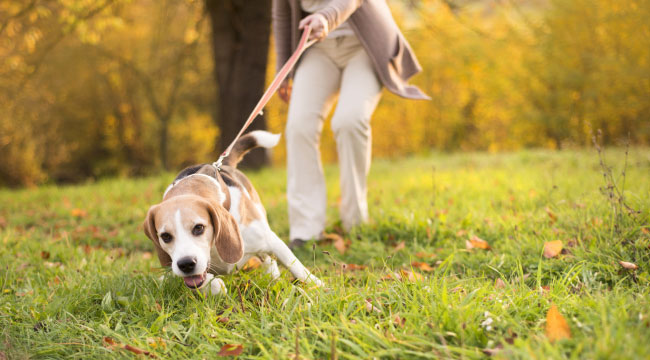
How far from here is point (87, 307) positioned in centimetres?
249

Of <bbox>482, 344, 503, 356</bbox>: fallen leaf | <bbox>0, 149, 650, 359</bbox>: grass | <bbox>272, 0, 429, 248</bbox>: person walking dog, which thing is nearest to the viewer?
<bbox>482, 344, 503, 356</bbox>: fallen leaf

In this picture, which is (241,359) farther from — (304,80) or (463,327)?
(304,80)

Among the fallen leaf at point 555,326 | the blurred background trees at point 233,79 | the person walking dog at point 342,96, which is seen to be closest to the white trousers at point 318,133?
the person walking dog at point 342,96

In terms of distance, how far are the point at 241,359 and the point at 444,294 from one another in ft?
2.78

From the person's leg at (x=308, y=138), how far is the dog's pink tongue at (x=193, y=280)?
1.51 m

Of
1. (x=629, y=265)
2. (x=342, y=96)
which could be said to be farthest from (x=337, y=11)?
(x=629, y=265)

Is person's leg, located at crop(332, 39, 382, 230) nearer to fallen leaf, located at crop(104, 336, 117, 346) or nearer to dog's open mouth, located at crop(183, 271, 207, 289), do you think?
dog's open mouth, located at crop(183, 271, 207, 289)

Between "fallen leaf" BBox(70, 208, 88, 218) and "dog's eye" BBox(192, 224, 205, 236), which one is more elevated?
"dog's eye" BBox(192, 224, 205, 236)

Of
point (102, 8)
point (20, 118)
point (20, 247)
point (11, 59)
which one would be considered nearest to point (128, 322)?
point (20, 247)

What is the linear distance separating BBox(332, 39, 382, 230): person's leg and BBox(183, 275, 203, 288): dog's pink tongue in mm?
1657

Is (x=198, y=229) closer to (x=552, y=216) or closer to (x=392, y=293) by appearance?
(x=392, y=293)

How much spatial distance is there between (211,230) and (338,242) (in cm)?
140

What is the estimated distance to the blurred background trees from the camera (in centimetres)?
769

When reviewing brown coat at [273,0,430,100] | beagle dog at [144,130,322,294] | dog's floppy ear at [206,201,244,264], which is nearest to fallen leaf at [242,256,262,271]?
beagle dog at [144,130,322,294]
